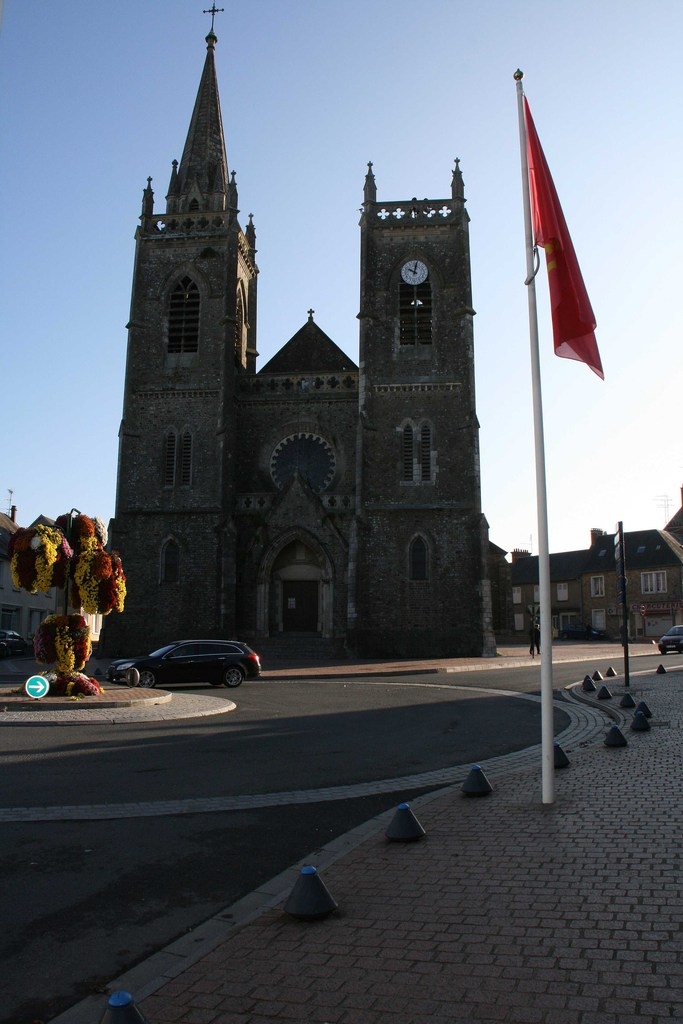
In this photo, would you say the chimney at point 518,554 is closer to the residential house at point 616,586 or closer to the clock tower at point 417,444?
the residential house at point 616,586

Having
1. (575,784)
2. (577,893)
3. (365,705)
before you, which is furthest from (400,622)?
(577,893)

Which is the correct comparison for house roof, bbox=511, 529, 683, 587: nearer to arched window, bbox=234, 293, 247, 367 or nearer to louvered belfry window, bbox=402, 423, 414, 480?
louvered belfry window, bbox=402, 423, 414, 480

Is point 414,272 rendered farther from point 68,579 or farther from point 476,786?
point 476,786

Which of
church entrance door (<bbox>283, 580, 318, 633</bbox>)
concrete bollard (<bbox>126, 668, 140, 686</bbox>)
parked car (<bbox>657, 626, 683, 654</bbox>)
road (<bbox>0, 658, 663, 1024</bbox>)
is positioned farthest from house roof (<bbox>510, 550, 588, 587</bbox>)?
road (<bbox>0, 658, 663, 1024</bbox>)

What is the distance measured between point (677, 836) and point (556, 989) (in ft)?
9.07

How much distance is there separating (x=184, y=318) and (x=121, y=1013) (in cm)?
3688

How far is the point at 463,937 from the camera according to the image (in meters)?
4.21

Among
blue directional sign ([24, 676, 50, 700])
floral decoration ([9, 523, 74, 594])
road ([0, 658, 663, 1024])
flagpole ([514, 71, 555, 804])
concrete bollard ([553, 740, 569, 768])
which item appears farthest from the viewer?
floral decoration ([9, 523, 74, 594])

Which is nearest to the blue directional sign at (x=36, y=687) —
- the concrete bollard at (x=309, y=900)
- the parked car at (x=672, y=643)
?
the concrete bollard at (x=309, y=900)

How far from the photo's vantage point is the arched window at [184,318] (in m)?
37.6

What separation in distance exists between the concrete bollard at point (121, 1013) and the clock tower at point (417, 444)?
99.5 ft

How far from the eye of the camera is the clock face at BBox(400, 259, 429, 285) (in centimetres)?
3769

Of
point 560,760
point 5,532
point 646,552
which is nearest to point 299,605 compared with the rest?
point 5,532

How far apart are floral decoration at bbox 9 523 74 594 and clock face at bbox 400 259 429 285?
84.4 ft
